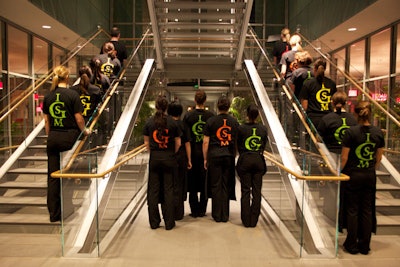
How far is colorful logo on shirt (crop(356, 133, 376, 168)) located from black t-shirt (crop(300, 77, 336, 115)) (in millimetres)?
1231

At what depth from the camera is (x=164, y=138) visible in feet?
16.2

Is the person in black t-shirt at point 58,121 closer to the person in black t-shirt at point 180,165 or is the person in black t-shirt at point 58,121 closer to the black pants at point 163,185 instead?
the black pants at point 163,185

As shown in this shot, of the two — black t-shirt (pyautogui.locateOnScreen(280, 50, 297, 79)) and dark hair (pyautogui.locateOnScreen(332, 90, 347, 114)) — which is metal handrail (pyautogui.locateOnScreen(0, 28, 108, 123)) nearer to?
black t-shirt (pyautogui.locateOnScreen(280, 50, 297, 79))

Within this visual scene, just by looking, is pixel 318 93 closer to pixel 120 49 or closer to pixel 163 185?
pixel 163 185

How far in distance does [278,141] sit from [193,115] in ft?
4.50

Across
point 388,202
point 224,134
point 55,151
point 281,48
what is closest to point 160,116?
point 224,134

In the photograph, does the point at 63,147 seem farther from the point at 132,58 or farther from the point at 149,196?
the point at 132,58

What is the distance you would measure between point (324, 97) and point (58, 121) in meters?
3.51

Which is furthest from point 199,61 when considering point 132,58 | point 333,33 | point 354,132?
point 354,132

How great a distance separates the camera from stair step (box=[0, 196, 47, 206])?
530 cm

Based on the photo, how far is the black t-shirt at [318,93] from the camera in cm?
534

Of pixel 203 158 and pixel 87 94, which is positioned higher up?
pixel 87 94

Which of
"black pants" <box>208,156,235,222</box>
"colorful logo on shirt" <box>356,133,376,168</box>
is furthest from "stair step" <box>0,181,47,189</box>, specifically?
"colorful logo on shirt" <box>356,133,376,168</box>

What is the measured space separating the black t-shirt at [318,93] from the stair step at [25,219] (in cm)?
371
